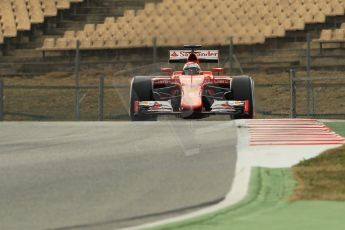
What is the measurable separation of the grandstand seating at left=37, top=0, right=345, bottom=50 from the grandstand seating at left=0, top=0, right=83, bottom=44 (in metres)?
1.37

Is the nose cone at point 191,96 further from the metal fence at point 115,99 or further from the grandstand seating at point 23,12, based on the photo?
the grandstand seating at point 23,12

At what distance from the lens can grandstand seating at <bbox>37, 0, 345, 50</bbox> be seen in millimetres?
28312

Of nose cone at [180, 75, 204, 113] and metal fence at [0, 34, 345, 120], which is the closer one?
nose cone at [180, 75, 204, 113]

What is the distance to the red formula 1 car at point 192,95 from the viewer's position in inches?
691

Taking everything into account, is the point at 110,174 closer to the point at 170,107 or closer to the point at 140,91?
the point at 170,107

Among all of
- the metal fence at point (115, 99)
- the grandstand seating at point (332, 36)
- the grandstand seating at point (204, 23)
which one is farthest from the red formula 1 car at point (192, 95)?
the grandstand seating at point (204, 23)

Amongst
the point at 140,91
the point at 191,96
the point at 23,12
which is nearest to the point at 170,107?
the point at 191,96

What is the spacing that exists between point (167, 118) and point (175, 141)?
745 cm

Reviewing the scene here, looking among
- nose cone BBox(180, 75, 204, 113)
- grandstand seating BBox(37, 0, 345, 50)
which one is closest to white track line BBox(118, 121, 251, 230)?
nose cone BBox(180, 75, 204, 113)

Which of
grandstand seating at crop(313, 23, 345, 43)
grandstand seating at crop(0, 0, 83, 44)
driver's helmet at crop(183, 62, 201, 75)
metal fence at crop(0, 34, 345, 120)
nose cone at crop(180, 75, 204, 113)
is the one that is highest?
grandstand seating at crop(0, 0, 83, 44)

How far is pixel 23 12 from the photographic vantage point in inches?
1241

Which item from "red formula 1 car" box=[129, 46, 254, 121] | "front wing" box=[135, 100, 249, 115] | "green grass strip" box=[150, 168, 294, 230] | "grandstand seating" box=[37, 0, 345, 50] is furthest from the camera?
"grandstand seating" box=[37, 0, 345, 50]

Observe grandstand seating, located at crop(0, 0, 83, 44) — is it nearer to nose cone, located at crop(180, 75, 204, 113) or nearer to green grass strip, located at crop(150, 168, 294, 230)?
nose cone, located at crop(180, 75, 204, 113)

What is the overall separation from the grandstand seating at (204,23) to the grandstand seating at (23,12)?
1370 mm
